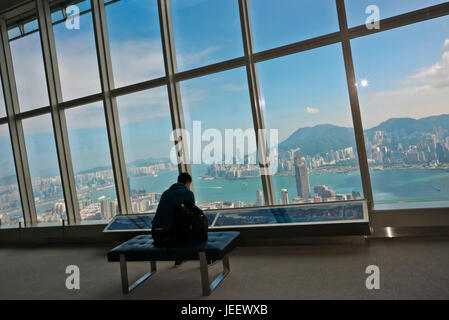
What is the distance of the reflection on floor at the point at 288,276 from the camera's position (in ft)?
8.36

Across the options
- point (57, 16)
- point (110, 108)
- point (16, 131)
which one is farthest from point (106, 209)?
point (57, 16)

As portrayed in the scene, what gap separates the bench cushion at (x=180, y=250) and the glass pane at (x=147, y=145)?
7.43 feet

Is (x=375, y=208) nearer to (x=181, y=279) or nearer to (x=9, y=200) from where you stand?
(x=181, y=279)

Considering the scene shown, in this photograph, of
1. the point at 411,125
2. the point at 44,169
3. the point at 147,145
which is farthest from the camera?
the point at 44,169

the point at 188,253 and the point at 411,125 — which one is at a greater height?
the point at 411,125

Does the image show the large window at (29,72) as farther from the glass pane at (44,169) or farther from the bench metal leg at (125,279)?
the bench metal leg at (125,279)

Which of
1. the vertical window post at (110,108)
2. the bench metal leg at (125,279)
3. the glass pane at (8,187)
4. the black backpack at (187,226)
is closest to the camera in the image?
the black backpack at (187,226)

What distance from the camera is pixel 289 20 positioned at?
14.5 feet

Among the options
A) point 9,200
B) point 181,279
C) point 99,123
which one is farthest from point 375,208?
point 9,200

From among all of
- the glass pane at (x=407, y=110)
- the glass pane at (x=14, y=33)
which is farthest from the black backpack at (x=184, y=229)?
the glass pane at (x=14, y=33)

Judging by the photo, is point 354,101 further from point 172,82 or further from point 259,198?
point 172,82

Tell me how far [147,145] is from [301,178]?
8.64 feet

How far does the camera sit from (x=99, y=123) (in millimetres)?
5777
